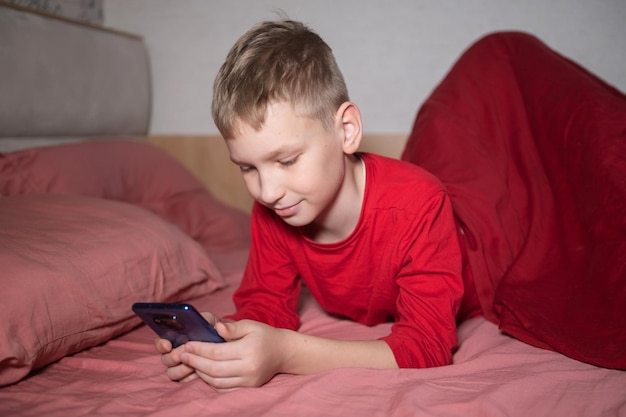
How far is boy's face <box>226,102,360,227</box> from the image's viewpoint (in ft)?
2.78

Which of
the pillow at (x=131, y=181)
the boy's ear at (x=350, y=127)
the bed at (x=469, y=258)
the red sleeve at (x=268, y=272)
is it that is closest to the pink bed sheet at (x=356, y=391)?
the bed at (x=469, y=258)

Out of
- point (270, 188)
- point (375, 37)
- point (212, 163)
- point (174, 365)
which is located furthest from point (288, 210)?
point (212, 163)

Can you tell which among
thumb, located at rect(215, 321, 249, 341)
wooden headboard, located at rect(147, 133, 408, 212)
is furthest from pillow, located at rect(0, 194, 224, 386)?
wooden headboard, located at rect(147, 133, 408, 212)

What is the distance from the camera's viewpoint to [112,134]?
6.94ft

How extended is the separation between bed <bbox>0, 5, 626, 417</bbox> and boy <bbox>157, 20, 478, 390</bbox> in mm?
47

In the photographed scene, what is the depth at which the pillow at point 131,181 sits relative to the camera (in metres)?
1.48

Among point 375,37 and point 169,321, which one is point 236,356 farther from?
point 375,37

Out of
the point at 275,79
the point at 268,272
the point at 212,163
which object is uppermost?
the point at 275,79

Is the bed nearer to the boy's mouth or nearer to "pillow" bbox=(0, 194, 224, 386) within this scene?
"pillow" bbox=(0, 194, 224, 386)

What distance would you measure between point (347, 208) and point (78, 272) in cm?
47

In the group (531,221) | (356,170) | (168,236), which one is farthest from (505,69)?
(168,236)

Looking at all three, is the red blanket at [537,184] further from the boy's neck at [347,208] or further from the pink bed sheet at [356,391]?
the boy's neck at [347,208]

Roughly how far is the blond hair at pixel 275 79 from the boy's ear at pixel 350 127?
0.02 m

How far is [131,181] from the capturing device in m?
1.82
